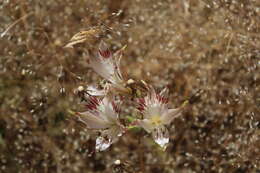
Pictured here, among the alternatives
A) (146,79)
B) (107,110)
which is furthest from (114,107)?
(146,79)

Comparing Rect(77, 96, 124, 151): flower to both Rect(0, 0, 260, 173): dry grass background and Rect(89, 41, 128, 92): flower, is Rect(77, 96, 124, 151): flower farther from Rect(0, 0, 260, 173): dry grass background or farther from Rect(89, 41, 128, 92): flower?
Rect(0, 0, 260, 173): dry grass background

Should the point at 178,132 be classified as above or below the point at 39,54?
below

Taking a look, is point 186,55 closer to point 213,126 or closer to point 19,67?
point 213,126

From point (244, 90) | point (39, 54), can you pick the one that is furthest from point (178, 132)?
point (39, 54)

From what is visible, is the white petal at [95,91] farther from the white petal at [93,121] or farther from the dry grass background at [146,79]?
the dry grass background at [146,79]

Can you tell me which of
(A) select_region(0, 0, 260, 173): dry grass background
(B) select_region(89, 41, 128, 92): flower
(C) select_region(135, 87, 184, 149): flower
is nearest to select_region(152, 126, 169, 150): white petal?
(C) select_region(135, 87, 184, 149): flower

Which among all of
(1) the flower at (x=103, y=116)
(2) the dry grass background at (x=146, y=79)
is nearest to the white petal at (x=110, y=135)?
(1) the flower at (x=103, y=116)

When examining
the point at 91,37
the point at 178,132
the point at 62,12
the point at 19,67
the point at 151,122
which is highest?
the point at 91,37
